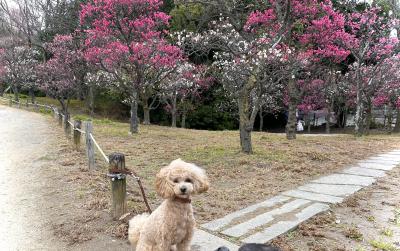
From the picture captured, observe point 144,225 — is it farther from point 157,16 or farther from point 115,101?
point 115,101

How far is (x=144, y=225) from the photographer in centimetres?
352

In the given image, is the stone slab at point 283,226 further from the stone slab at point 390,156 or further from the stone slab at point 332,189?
the stone slab at point 390,156

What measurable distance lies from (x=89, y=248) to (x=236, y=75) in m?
6.75

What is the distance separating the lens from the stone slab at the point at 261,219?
445cm

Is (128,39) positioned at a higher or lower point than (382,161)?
higher

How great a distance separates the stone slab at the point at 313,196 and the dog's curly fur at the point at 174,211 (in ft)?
10.1

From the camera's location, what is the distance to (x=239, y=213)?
515 cm

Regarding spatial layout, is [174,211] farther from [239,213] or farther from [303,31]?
[303,31]

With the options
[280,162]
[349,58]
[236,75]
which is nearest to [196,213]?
[280,162]

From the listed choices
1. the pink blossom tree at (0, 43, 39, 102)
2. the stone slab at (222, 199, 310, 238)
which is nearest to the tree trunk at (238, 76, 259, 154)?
the stone slab at (222, 199, 310, 238)

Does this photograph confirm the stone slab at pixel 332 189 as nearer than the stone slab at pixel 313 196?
No

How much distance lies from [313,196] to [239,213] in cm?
158

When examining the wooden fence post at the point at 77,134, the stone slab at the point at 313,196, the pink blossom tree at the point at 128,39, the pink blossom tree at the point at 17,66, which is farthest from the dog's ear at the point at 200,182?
the pink blossom tree at the point at 17,66

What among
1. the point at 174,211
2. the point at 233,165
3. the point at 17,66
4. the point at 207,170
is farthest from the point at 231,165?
the point at 17,66
